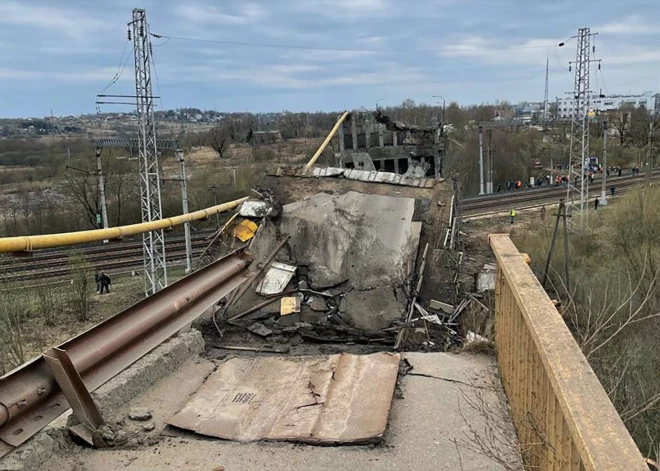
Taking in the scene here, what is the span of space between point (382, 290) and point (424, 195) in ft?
6.83

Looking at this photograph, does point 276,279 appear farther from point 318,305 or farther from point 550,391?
point 550,391

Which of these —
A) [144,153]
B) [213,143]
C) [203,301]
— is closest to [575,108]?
[144,153]

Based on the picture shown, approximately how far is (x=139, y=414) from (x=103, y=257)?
95.3 feet

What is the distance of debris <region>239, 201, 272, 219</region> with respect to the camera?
8969 mm

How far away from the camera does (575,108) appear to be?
30344 mm

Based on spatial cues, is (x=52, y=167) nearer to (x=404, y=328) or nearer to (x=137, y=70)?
(x=137, y=70)

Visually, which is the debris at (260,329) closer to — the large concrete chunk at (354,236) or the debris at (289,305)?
the debris at (289,305)

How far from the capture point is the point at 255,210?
904cm

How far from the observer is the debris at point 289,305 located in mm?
7871

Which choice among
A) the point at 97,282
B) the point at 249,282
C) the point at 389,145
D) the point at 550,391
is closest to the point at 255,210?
the point at 249,282

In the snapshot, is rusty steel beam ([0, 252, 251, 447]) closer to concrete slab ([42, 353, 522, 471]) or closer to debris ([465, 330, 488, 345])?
concrete slab ([42, 353, 522, 471])

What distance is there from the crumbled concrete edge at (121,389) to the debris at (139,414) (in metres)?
0.14

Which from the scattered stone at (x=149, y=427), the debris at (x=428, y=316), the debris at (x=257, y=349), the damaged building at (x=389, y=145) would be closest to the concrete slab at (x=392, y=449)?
the scattered stone at (x=149, y=427)

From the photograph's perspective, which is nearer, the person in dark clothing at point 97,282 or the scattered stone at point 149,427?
the scattered stone at point 149,427
